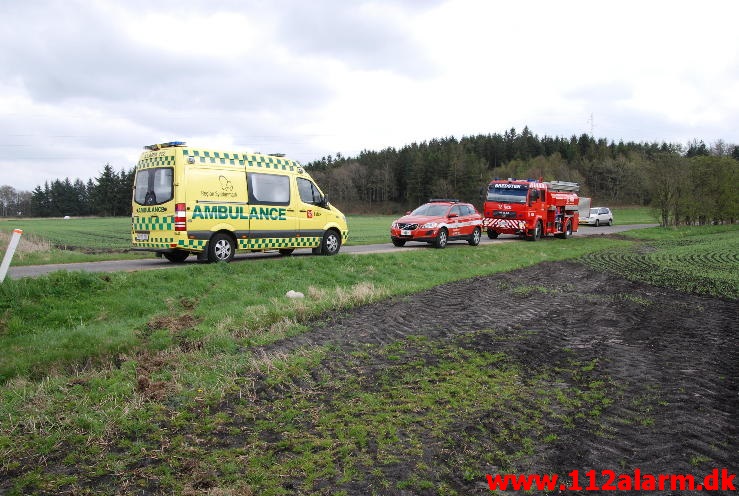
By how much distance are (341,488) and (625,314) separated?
7508 mm

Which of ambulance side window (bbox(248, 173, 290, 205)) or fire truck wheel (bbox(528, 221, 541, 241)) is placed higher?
ambulance side window (bbox(248, 173, 290, 205))

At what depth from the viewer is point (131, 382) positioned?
6.25 meters

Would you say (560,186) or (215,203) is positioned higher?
(560,186)

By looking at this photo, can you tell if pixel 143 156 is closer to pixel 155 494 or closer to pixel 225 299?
pixel 225 299

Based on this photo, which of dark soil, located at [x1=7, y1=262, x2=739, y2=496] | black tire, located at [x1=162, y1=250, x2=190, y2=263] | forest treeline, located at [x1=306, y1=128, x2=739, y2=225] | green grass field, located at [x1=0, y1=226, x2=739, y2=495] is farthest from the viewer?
forest treeline, located at [x1=306, y1=128, x2=739, y2=225]

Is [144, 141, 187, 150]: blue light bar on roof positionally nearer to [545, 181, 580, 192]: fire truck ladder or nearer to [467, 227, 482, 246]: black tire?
[467, 227, 482, 246]: black tire

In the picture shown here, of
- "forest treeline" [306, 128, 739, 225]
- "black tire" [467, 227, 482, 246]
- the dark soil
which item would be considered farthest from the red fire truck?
"forest treeline" [306, 128, 739, 225]

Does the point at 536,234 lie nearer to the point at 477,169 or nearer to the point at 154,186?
the point at 154,186

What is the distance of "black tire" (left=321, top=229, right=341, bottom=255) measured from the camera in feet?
52.5

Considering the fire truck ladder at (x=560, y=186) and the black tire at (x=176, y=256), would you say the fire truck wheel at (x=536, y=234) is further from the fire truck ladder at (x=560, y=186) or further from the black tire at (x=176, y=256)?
the black tire at (x=176, y=256)

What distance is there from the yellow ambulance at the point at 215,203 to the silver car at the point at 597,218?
135 ft

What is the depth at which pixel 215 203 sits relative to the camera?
42.4ft

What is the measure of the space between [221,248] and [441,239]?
9.72m

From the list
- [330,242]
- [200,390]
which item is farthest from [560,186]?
[200,390]
